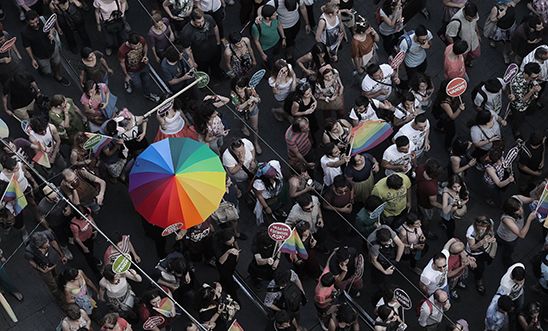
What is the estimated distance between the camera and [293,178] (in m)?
14.1

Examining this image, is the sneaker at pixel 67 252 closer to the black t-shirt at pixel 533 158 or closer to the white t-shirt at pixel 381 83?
the white t-shirt at pixel 381 83

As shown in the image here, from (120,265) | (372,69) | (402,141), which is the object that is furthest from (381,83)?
(120,265)

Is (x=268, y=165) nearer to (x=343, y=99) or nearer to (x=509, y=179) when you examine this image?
(x=343, y=99)

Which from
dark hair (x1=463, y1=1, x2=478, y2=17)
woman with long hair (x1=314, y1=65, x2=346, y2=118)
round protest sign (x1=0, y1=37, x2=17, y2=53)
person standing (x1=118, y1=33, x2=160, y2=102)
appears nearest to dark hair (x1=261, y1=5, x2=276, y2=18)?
woman with long hair (x1=314, y1=65, x2=346, y2=118)

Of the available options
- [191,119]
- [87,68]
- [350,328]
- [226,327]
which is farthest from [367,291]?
[87,68]

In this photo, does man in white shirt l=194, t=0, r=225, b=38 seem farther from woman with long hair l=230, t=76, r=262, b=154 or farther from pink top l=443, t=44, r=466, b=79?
pink top l=443, t=44, r=466, b=79

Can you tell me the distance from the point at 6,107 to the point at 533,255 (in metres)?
7.84

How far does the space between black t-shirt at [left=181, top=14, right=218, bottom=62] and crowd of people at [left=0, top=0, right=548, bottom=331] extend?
0.02 meters

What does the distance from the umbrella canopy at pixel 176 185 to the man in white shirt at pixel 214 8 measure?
3914 mm

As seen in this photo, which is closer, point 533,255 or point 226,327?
point 226,327

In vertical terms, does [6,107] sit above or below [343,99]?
above

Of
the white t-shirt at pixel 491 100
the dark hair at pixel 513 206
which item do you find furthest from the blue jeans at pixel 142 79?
the dark hair at pixel 513 206

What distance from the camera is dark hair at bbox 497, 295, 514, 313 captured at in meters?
12.9

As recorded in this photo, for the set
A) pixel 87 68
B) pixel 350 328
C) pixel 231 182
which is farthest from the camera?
pixel 87 68
